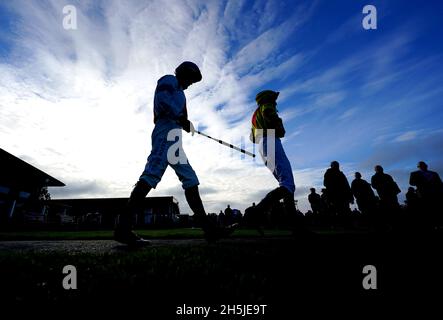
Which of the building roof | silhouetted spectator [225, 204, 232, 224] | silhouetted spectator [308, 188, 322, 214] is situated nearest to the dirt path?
silhouetted spectator [308, 188, 322, 214]

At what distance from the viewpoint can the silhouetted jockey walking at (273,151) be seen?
12.6ft

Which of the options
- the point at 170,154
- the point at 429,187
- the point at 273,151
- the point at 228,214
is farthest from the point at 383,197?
the point at 228,214

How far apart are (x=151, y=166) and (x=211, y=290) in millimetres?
2147

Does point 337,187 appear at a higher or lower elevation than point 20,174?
lower

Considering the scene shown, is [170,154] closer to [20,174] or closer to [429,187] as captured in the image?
[429,187]

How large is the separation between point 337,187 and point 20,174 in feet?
65.2

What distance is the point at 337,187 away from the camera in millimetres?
9109

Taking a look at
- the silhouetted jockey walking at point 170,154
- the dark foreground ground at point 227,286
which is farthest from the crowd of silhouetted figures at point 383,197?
the dark foreground ground at point 227,286

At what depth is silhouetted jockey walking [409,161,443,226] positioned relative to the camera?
25.5 ft

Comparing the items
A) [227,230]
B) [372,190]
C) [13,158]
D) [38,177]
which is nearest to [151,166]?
[227,230]
